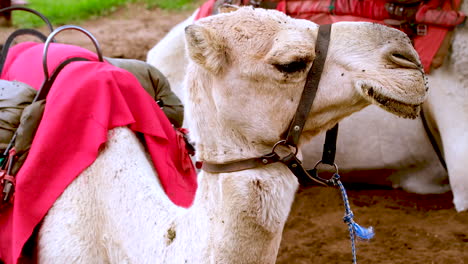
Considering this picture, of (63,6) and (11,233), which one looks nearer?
(11,233)

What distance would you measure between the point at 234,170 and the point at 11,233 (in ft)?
3.08

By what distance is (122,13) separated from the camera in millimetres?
11875

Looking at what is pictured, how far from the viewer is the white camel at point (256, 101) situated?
2.01m

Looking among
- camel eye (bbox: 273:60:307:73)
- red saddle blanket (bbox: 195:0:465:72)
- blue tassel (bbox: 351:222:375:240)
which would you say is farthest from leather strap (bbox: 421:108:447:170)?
camel eye (bbox: 273:60:307:73)

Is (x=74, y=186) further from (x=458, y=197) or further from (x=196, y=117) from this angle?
(x=458, y=197)

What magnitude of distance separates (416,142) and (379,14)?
99 cm

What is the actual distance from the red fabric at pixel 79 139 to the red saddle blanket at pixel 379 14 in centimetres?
209

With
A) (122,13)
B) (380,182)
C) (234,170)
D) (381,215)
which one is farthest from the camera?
(122,13)

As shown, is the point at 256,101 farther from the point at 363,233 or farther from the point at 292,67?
the point at 363,233

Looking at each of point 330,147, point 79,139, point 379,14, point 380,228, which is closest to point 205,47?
point 330,147

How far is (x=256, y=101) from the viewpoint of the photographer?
210cm

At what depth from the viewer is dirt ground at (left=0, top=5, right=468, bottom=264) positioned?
404cm

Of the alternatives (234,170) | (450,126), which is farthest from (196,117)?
(450,126)

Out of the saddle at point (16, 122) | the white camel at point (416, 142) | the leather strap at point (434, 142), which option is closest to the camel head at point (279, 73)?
the saddle at point (16, 122)
